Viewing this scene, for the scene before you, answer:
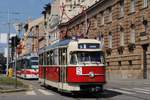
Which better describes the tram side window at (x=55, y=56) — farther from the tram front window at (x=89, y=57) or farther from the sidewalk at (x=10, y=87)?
the tram front window at (x=89, y=57)

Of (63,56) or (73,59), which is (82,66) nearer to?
(73,59)

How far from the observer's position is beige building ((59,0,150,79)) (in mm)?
47469

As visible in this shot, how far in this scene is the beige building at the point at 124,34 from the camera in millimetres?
47469

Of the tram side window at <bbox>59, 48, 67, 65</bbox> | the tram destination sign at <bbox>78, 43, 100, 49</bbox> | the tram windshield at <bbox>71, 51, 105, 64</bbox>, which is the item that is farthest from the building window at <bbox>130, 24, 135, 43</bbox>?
the tram windshield at <bbox>71, 51, 105, 64</bbox>

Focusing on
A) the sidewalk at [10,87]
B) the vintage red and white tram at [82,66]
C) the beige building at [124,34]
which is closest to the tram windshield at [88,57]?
the vintage red and white tram at [82,66]

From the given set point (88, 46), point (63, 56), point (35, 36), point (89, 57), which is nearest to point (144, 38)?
point (63, 56)

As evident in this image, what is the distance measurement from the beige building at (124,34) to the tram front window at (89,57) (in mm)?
17306

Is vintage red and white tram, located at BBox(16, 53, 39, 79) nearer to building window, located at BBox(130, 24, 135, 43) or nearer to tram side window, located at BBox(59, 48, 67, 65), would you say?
building window, located at BBox(130, 24, 135, 43)

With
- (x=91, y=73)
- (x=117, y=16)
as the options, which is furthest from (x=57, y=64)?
(x=117, y=16)

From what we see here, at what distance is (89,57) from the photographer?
23.0 m

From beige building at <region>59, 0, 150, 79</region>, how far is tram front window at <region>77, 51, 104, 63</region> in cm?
1731

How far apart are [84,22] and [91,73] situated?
50323 millimetres

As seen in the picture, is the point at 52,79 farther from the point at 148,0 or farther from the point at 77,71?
the point at 148,0

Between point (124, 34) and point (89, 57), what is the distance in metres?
30.2
